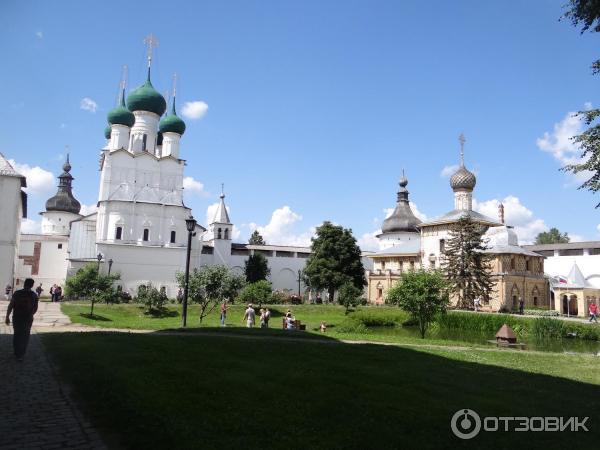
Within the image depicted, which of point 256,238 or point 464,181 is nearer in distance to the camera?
point 464,181

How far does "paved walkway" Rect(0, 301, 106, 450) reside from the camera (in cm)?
475

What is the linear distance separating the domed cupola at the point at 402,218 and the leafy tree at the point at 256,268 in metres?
16.2

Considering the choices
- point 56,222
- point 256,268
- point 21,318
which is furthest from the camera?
point 56,222

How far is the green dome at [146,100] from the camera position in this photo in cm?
4672

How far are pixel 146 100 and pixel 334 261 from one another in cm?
2328

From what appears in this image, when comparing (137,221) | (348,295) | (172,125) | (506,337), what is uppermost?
(172,125)

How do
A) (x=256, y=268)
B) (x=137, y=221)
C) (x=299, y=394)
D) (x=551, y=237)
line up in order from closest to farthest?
(x=299, y=394) < (x=137, y=221) < (x=256, y=268) < (x=551, y=237)

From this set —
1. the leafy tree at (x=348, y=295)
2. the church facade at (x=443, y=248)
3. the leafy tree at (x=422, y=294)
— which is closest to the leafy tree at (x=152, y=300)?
the leafy tree at (x=348, y=295)

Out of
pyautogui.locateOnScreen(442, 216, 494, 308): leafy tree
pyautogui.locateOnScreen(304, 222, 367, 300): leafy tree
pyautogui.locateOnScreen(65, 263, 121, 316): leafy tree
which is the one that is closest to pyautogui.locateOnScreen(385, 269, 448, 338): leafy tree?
pyautogui.locateOnScreen(442, 216, 494, 308): leafy tree

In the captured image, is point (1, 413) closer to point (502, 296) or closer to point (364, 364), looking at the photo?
point (364, 364)

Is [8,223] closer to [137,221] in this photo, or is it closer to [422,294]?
[137,221]

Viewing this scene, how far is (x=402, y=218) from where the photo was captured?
59562mm

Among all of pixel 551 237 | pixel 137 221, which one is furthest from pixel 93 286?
pixel 551 237

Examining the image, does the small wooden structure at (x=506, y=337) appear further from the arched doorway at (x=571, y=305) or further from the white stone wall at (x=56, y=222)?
the white stone wall at (x=56, y=222)
